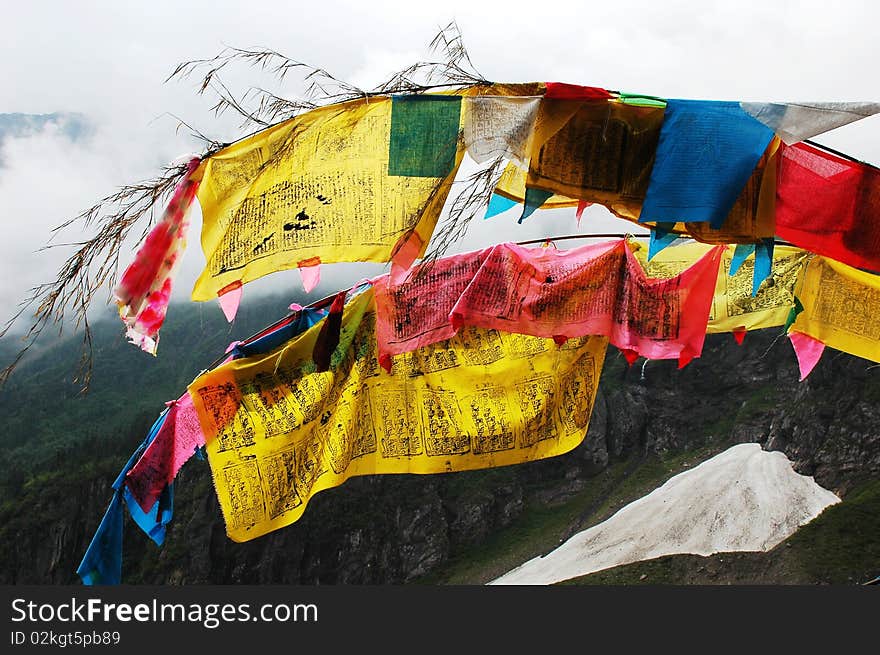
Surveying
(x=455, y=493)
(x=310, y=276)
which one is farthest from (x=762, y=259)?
(x=455, y=493)

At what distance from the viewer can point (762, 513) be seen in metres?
33.9

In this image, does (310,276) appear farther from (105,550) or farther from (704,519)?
(704,519)

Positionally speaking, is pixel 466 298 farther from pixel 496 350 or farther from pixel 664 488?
pixel 664 488

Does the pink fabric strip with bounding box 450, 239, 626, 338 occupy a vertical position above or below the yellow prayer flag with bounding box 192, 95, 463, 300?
below

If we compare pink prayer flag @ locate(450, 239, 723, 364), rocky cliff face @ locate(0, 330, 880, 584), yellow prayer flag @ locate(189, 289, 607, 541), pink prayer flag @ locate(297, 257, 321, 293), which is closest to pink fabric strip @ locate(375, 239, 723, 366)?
pink prayer flag @ locate(450, 239, 723, 364)

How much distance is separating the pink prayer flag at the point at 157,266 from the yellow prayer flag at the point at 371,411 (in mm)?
859

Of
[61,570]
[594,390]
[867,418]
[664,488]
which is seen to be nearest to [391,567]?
[664,488]

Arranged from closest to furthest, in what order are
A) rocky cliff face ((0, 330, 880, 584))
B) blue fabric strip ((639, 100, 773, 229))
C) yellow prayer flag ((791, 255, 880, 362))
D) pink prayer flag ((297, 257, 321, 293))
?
blue fabric strip ((639, 100, 773, 229)) → pink prayer flag ((297, 257, 321, 293)) → yellow prayer flag ((791, 255, 880, 362)) → rocky cliff face ((0, 330, 880, 584))

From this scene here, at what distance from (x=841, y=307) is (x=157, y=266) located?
12.6 feet

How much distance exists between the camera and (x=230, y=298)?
11.1 feet

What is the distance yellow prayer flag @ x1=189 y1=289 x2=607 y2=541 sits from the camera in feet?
14.0

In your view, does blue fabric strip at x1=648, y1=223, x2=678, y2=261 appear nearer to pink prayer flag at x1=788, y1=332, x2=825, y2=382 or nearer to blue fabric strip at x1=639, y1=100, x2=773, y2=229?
blue fabric strip at x1=639, y1=100, x2=773, y2=229

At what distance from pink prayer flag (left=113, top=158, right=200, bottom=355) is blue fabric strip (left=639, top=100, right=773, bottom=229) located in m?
1.95

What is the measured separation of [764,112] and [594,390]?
2161 mm
